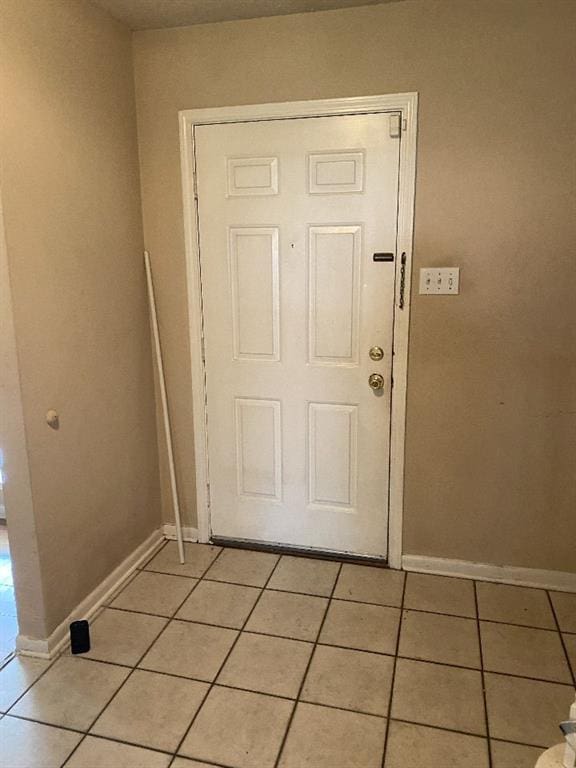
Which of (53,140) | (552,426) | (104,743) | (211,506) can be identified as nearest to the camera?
(104,743)

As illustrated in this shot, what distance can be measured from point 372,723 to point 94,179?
2169 mm

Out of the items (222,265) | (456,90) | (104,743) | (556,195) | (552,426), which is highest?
(456,90)

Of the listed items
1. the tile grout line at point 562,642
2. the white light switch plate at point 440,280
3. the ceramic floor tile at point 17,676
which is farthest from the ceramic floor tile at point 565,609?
the ceramic floor tile at point 17,676

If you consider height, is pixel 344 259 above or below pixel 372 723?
above

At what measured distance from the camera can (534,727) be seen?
1.74 metres

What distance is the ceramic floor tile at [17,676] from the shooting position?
1885 millimetres

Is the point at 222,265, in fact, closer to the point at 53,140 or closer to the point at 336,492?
the point at 53,140

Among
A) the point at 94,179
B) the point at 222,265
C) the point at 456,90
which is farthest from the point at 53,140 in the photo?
the point at 456,90

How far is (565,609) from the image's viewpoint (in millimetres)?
2318

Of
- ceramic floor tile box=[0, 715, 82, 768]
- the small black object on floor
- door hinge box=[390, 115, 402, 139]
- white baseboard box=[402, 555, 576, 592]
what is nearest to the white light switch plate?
door hinge box=[390, 115, 402, 139]

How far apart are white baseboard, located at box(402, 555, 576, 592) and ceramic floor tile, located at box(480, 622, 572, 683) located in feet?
1.00

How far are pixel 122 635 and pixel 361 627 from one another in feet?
3.01

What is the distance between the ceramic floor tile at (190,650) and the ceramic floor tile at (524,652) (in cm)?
95

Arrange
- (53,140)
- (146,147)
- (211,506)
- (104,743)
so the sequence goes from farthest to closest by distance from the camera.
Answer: (211,506) → (146,147) → (53,140) → (104,743)
